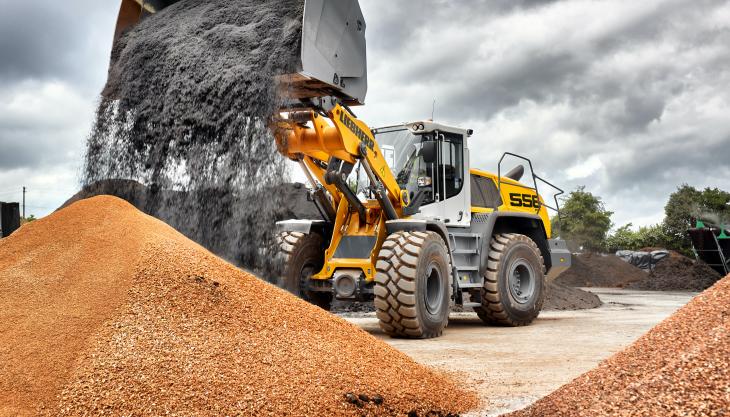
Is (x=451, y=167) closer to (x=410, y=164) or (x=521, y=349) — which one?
(x=410, y=164)

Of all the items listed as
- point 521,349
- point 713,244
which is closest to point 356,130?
point 521,349

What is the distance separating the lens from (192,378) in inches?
134

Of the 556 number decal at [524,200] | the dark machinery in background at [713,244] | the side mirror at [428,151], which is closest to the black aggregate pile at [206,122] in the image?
the side mirror at [428,151]

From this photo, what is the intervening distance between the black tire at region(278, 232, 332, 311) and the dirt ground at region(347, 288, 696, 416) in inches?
32.3

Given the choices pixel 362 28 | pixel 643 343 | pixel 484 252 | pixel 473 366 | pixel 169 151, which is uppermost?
pixel 362 28

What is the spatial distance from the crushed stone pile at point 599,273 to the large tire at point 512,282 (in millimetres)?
11767

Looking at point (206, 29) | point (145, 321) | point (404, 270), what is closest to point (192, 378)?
point (145, 321)

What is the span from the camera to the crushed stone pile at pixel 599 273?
67.7ft

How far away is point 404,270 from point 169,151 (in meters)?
2.53

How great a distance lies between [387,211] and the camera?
7555mm

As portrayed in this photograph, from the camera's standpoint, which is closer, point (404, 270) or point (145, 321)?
point (145, 321)

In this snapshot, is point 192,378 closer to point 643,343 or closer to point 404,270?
point 643,343

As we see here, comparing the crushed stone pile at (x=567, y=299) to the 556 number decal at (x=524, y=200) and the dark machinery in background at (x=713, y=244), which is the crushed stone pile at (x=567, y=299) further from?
the dark machinery in background at (x=713, y=244)

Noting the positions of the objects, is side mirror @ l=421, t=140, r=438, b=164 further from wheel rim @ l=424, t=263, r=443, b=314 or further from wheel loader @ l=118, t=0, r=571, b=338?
wheel rim @ l=424, t=263, r=443, b=314
